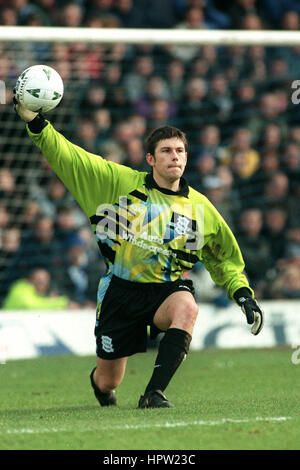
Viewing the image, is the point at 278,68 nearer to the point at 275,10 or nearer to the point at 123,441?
the point at 275,10

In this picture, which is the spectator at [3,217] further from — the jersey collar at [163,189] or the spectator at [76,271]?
the jersey collar at [163,189]

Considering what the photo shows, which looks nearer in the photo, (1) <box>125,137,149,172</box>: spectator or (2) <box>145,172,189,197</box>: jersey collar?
(2) <box>145,172,189,197</box>: jersey collar

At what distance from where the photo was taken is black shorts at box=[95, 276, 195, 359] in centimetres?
676

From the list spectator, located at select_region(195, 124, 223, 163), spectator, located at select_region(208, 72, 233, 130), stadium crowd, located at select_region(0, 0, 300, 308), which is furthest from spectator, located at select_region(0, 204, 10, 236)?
spectator, located at select_region(208, 72, 233, 130)

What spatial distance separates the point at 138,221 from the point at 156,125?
240 inches

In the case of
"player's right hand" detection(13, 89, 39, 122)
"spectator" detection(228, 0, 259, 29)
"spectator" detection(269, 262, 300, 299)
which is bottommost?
"spectator" detection(269, 262, 300, 299)

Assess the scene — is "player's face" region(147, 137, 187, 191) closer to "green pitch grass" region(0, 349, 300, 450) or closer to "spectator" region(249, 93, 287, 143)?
"green pitch grass" region(0, 349, 300, 450)

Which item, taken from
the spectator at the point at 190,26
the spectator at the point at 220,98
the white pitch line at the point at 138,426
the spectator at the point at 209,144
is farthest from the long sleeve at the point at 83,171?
the spectator at the point at 190,26

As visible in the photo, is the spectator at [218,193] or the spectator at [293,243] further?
the spectator at [293,243]

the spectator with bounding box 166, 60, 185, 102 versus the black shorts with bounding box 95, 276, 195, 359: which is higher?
the spectator with bounding box 166, 60, 185, 102

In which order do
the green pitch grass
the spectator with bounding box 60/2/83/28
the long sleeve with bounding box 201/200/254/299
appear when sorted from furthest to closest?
1. the spectator with bounding box 60/2/83/28
2. the long sleeve with bounding box 201/200/254/299
3. the green pitch grass

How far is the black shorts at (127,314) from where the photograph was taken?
22.2 feet

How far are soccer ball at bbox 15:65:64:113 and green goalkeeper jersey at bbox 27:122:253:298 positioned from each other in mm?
333

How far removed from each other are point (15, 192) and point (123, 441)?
7.24 meters
